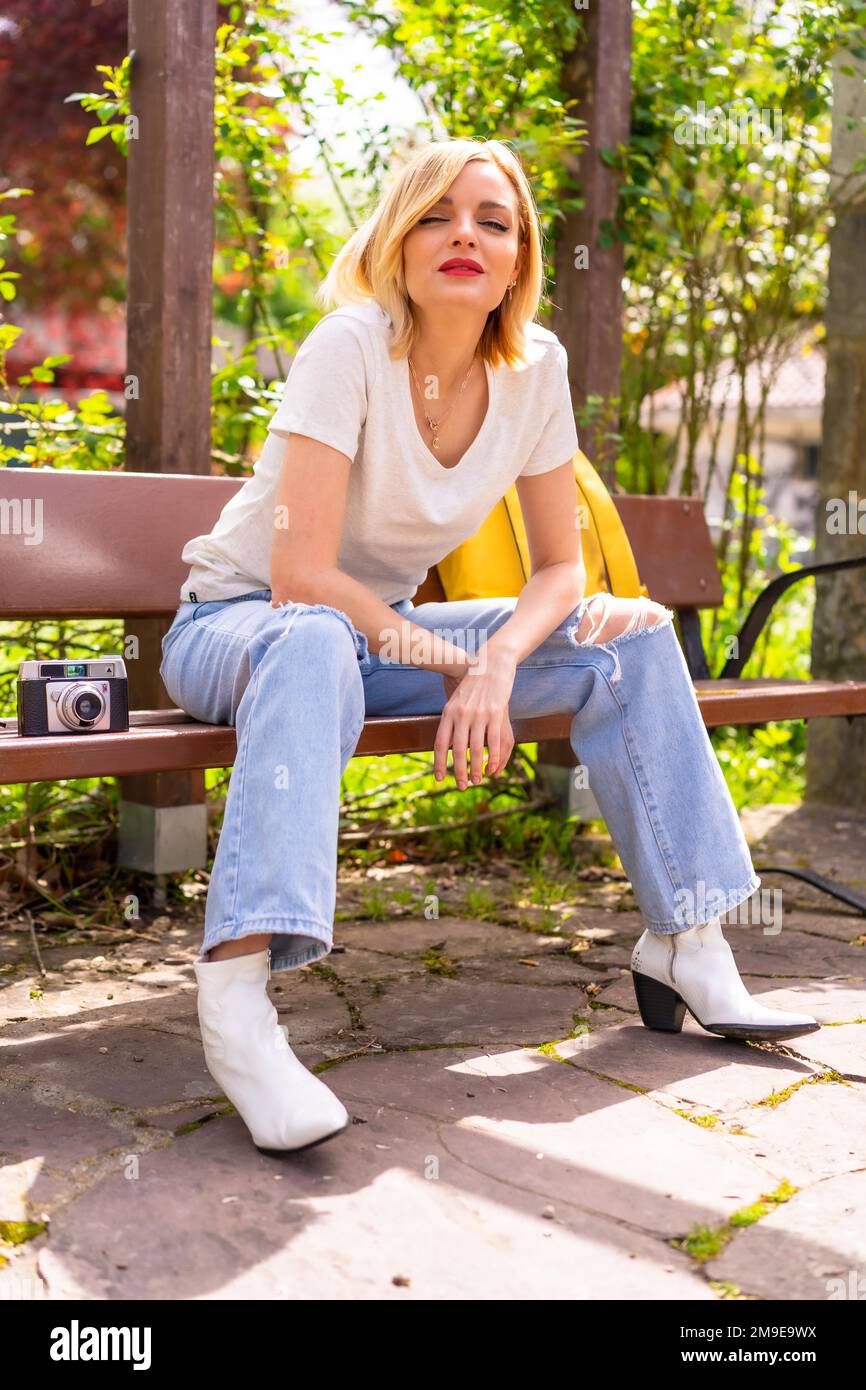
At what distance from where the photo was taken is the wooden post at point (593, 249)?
13.4 feet

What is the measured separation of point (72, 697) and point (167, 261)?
1.30 m

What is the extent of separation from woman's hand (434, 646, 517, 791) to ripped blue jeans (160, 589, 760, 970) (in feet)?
0.45

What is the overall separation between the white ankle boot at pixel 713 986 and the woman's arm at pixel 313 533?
0.73 metres

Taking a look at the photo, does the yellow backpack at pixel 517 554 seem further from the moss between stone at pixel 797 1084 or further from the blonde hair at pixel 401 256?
the moss between stone at pixel 797 1084

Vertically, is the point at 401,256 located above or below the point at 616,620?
above

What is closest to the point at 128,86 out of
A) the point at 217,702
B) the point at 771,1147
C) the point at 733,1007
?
the point at 217,702

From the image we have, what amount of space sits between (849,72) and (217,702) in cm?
303

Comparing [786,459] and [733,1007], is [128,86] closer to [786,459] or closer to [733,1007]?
[733,1007]

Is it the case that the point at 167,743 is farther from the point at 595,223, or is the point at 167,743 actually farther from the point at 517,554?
the point at 595,223

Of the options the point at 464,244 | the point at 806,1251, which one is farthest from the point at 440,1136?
the point at 464,244

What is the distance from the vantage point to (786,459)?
1016 inches

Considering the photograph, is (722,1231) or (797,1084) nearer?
(722,1231)

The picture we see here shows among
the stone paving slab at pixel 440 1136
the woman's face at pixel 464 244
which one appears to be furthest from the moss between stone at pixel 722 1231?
the woman's face at pixel 464 244

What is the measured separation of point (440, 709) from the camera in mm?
2672
